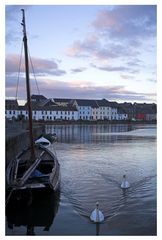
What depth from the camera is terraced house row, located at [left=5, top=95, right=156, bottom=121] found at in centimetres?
10050

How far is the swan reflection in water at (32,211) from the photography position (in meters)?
8.56

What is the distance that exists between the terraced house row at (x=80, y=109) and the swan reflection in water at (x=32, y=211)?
8147 cm

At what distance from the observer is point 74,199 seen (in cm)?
1074

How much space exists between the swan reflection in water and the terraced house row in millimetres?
81470

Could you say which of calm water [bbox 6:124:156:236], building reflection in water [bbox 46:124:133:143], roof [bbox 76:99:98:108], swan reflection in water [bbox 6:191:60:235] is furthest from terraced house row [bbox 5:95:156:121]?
swan reflection in water [bbox 6:191:60:235]

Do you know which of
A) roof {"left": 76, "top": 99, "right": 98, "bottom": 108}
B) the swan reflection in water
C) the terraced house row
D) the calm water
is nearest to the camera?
the calm water

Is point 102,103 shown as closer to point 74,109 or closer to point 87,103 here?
point 87,103

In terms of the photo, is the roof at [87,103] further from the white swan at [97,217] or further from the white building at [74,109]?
the white swan at [97,217]

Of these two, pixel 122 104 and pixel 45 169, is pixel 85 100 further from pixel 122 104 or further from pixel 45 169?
pixel 45 169

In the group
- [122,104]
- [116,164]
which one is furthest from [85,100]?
[116,164]

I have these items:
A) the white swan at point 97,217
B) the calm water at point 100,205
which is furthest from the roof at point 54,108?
the white swan at point 97,217

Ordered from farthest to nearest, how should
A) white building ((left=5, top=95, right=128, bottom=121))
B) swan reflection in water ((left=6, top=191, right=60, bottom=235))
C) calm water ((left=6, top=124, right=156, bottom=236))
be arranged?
white building ((left=5, top=95, right=128, bottom=121)) → swan reflection in water ((left=6, top=191, right=60, bottom=235)) → calm water ((left=6, top=124, right=156, bottom=236))

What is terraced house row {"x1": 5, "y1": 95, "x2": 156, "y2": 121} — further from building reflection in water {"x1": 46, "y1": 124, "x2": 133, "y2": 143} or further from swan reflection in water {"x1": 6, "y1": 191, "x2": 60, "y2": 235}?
swan reflection in water {"x1": 6, "y1": 191, "x2": 60, "y2": 235}
